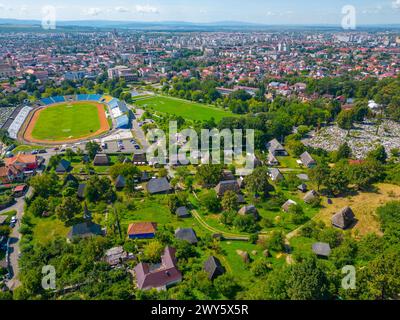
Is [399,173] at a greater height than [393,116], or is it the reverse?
[393,116]

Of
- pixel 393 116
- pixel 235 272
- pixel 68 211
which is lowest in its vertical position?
pixel 235 272

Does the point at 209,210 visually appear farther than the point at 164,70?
No

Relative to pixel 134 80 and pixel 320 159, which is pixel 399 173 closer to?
pixel 320 159

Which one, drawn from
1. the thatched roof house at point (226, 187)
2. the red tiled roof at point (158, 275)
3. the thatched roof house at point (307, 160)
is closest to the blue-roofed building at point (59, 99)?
the thatched roof house at point (226, 187)

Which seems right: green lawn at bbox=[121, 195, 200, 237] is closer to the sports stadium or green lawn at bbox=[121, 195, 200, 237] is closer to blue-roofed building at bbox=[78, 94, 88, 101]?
the sports stadium

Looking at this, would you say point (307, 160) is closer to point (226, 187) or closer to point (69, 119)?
point (226, 187)

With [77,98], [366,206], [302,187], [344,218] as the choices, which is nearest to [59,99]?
[77,98]

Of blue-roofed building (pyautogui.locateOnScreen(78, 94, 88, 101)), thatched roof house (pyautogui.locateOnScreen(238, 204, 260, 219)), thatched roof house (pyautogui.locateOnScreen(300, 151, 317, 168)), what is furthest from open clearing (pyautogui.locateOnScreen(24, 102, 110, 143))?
thatched roof house (pyautogui.locateOnScreen(300, 151, 317, 168))
